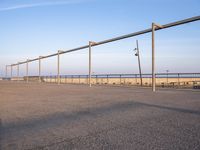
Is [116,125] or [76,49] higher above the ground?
[76,49]

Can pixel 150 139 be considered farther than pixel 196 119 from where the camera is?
No

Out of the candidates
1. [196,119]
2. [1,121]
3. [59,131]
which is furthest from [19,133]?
[196,119]

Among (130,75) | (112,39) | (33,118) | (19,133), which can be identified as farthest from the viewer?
(130,75)

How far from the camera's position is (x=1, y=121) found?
4641 millimetres

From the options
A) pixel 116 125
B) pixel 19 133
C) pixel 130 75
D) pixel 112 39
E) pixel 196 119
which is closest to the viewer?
pixel 19 133

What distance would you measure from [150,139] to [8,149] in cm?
192

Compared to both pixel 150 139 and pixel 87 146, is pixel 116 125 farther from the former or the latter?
pixel 87 146

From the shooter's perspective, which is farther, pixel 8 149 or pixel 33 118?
pixel 33 118

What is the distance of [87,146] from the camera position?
2898 mm

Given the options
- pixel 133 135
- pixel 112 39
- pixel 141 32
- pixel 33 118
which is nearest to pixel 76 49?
pixel 112 39

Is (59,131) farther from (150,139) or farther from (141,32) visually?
(141,32)

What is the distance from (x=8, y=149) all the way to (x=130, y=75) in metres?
29.0

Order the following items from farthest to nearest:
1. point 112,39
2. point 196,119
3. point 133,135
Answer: point 112,39, point 196,119, point 133,135

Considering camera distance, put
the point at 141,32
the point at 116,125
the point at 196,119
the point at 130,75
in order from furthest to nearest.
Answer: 1. the point at 130,75
2. the point at 141,32
3. the point at 196,119
4. the point at 116,125
